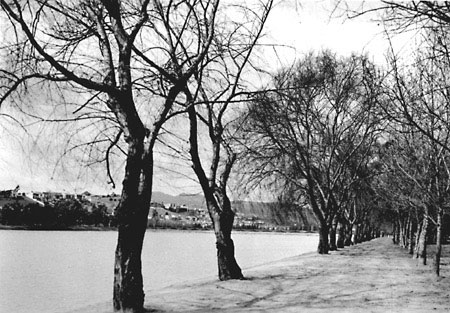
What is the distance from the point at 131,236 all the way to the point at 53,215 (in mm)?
110172

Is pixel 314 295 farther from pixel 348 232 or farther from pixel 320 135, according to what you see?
pixel 348 232

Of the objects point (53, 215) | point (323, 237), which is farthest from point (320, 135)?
point (53, 215)

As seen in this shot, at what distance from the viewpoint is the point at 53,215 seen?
113m

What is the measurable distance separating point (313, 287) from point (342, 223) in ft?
93.5

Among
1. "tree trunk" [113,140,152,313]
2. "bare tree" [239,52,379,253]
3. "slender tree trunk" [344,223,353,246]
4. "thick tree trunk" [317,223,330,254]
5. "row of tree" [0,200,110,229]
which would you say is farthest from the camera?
"row of tree" [0,200,110,229]

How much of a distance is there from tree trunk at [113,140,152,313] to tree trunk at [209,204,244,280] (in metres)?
5.61

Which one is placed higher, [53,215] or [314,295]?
[314,295]

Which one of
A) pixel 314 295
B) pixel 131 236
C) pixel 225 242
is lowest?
pixel 314 295

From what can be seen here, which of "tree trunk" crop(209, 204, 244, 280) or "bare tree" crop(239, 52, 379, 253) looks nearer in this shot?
"tree trunk" crop(209, 204, 244, 280)

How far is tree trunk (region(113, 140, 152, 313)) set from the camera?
9.29 m

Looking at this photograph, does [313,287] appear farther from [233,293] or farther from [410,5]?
[410,5]

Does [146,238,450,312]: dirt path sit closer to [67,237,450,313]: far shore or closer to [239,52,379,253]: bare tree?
[67,237,450,313]: far shore

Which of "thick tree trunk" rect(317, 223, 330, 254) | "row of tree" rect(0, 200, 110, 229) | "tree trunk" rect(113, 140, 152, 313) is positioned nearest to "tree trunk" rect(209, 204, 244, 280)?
"tree trunk" rect(113, 140, 152, 313)

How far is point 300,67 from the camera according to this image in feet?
78.3
